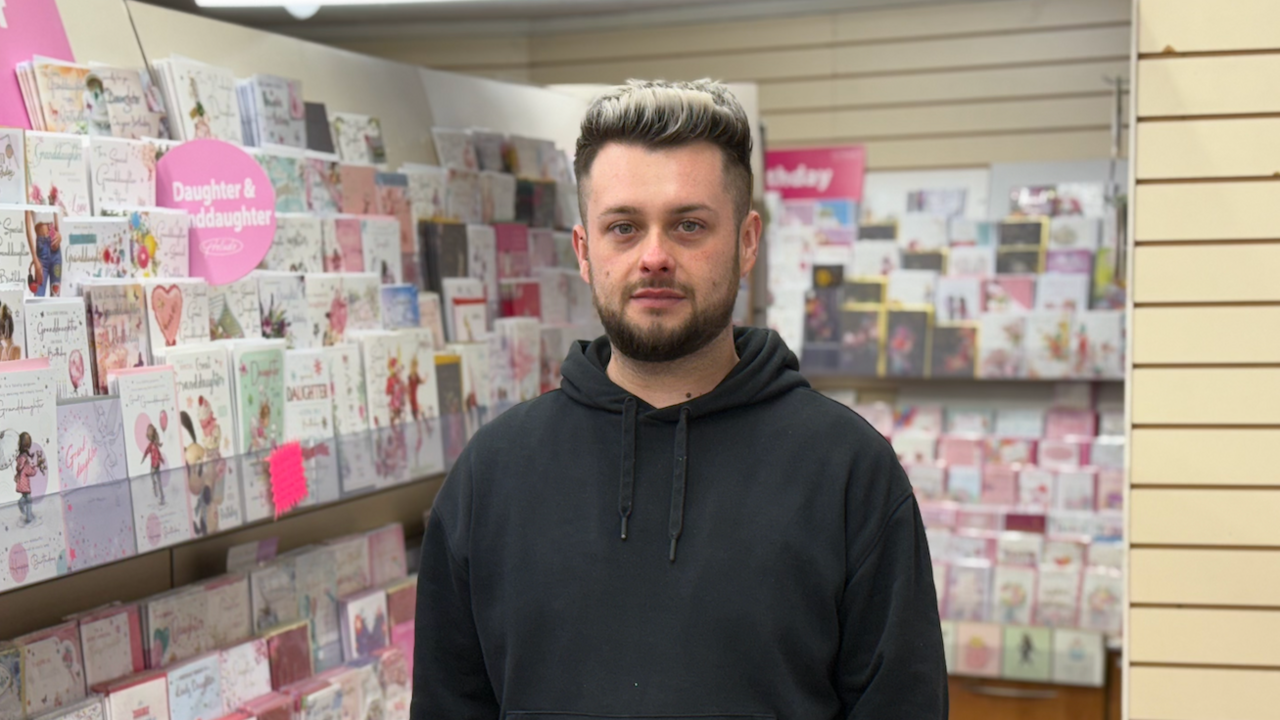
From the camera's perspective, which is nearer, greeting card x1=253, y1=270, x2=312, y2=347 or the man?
the man

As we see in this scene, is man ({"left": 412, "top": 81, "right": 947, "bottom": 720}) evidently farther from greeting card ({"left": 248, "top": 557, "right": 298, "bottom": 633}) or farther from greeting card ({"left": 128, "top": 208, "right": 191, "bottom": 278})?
greeting card ({"left": 248, "top": 557, "right": 298, "bottom": 633})

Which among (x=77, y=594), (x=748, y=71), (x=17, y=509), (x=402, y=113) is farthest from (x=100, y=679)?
(x=748, y=71)

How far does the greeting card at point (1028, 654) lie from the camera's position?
5129 millimetres

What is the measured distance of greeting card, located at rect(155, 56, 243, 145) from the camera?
8.06 feet

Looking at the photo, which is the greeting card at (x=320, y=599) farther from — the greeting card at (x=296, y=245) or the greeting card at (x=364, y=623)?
the greeting card at (x=296, y=245)

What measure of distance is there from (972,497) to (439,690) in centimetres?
414

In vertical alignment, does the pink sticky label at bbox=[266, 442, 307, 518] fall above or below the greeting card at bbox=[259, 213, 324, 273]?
below

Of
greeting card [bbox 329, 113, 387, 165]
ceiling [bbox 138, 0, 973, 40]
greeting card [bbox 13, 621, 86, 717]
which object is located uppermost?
ceiling [bbox 138, 0, 973, 40]

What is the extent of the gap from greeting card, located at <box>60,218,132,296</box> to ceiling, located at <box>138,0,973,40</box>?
3.87m

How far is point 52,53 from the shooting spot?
2254 mm

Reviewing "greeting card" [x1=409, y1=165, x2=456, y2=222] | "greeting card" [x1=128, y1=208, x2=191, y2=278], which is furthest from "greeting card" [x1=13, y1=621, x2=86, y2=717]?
"greeting card" [x1=409, y1=165, x2=456, y2=222]

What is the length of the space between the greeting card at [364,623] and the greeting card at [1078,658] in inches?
126

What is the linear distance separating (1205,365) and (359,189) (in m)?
1.98

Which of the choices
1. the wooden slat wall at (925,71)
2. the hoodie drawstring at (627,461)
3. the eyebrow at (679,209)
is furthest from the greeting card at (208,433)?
the wooden slat wall at (925,71)
